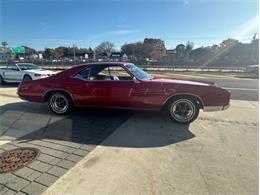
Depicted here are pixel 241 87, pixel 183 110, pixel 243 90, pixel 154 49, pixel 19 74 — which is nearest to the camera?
pixel 183 110

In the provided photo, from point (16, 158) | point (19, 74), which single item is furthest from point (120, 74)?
point (19, 74)

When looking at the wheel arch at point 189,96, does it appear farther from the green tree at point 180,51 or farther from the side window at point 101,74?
the green tree at point 180,51

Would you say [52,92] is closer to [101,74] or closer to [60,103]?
[60,103]

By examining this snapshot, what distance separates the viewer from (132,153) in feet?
11.1

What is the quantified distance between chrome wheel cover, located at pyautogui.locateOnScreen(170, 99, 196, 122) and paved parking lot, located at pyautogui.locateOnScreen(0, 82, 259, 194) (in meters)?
0.22

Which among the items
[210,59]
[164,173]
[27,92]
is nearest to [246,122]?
[164,173]

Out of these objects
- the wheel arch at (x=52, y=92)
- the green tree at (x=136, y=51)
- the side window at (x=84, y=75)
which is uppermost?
the green tree at (x=136, y=51)

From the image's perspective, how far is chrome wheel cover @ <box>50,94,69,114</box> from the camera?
18.1ft

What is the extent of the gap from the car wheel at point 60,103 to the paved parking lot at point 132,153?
22 centimetres

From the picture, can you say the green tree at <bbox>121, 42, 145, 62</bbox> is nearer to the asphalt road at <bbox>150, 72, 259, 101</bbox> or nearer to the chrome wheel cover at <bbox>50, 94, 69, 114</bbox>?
the asphalt road at <bbox>150, 72, 259, 101</bbox>

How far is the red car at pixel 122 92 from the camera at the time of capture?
4.73m

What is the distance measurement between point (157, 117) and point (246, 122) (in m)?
2.10

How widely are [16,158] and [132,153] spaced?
5.77 ft

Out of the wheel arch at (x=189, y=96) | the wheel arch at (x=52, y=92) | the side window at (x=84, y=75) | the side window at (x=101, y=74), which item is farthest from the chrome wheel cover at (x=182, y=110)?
the wheel arch at (x=52, y=92)
